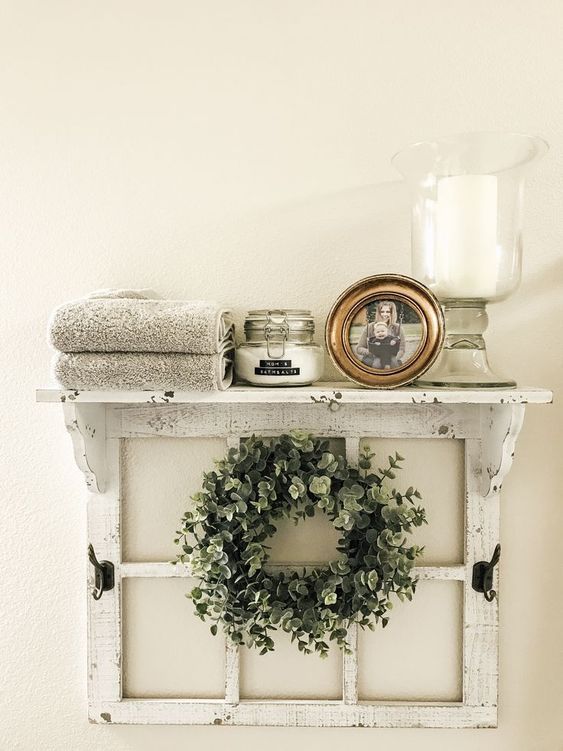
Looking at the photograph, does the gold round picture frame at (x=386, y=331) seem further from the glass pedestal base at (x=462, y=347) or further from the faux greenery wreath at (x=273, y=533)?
the faux greenery wreath at (x=273, y=533)

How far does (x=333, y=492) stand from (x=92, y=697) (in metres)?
0.54

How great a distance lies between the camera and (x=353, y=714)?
1.08 meters

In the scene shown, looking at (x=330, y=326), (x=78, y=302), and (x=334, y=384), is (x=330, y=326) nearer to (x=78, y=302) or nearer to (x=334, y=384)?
(x=334, y=384)

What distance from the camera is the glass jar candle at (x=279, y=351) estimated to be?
0.94 metres

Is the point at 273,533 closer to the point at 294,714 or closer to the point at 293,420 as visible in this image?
the point at 293,420

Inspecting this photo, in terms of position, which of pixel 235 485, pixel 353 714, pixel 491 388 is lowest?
pixel 353 714

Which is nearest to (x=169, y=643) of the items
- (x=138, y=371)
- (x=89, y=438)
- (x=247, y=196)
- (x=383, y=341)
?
(x=89, y=438)

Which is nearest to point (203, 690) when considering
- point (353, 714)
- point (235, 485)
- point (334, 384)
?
point (353, 714)

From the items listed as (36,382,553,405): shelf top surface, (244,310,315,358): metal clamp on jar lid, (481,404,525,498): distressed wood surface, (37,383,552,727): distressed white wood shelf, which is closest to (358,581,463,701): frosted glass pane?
(37,383,552,727): distressed white wood shelf

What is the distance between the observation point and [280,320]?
3.17 ft

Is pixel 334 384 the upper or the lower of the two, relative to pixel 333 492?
upper

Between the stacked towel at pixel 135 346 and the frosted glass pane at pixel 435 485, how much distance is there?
1.15 feet

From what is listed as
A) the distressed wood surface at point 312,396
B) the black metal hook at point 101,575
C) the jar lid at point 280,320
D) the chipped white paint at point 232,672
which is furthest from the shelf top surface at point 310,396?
the chipped white paint at point 232,672

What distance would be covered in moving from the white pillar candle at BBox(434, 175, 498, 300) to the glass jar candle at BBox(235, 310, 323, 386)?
0.70 feet
